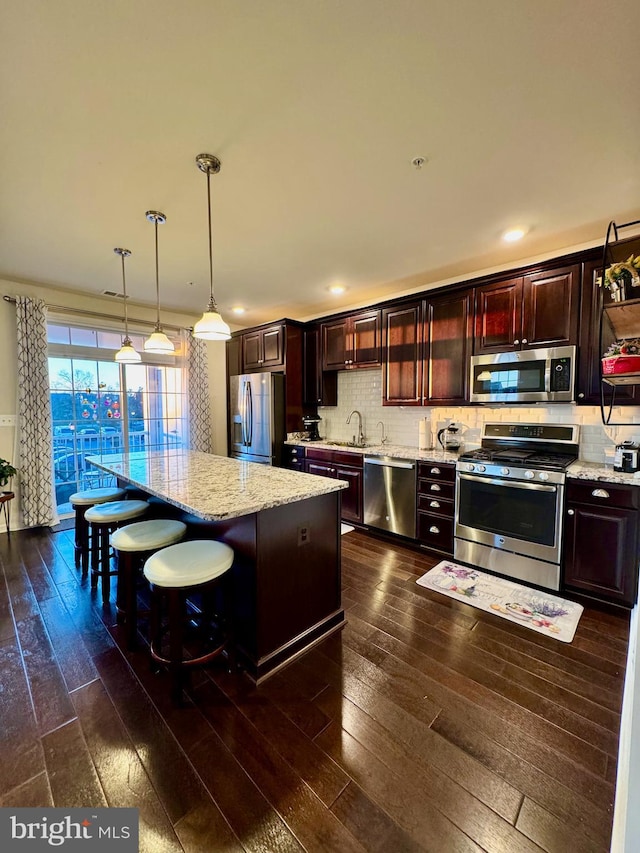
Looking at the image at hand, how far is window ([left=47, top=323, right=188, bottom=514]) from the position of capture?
13.7 ft

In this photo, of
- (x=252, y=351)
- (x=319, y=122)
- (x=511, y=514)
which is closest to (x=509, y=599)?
(x=511, y=514)

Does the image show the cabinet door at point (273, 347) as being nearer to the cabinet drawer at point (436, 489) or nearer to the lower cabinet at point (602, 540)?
the cabinet drawer at point (436, 489)

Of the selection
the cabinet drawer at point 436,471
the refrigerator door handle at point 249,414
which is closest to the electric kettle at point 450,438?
the cabinet drawer at point 436,471

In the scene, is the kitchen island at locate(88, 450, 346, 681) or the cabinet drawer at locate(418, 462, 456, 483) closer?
the kitchen island at locate(88, 450, 346, 681)

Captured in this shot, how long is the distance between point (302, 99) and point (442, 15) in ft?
2.00

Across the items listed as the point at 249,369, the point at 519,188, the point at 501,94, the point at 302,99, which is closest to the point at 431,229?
the point at 519,188

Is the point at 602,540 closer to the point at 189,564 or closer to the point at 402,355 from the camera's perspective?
the point at 402,355

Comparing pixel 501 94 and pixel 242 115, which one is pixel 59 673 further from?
pixel 501 94

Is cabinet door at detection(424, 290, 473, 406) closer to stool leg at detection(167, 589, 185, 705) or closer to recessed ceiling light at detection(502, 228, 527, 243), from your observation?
recessed ceiling light at detection(502, 228, 527, 243)

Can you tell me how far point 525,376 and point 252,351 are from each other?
345 centimetres

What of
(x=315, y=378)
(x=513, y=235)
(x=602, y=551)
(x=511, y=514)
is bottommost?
(x=602, y=551)

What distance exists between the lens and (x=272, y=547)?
1.80 m

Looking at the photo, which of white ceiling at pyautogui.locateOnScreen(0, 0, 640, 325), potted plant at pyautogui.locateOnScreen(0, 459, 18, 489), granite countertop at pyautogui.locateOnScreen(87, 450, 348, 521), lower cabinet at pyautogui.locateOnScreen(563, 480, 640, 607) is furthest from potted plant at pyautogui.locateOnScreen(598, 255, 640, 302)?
potted plant at pyautogui.locateOnScreen(0, 459, 18, 489)

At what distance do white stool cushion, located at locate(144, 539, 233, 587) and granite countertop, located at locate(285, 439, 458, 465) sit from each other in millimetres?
2069
